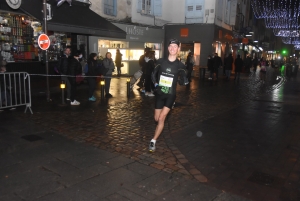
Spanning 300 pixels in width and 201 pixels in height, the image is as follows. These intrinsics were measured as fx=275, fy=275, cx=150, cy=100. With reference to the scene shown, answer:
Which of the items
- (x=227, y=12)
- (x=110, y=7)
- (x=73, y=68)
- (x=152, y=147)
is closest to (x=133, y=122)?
(x=152, y=147)

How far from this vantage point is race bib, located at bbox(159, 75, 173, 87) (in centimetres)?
489

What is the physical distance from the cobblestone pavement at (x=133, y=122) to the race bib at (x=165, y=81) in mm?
1286

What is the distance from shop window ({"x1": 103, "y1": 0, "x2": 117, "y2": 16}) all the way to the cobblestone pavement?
7496mm

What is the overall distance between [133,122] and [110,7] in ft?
40.2

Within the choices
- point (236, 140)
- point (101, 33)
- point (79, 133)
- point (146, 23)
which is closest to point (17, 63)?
point (101, 33)

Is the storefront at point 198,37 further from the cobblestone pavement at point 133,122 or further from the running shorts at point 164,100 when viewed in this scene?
the running shorts at point 164,100

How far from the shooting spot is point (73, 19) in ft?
40.5

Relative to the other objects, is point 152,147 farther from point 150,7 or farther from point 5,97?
point 150,7

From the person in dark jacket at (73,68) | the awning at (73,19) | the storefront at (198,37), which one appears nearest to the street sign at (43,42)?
the person in dark jacket at (73,68)

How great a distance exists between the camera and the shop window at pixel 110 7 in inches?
668

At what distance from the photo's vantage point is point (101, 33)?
13.2 metres

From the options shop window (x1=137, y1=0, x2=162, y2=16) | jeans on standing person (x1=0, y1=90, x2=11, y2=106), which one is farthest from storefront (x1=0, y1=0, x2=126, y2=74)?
shop window (x1=137, y1=0, x2=162, y2=16)

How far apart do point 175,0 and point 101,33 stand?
38.6 ft

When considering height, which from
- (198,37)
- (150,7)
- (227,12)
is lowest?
(198,37)
